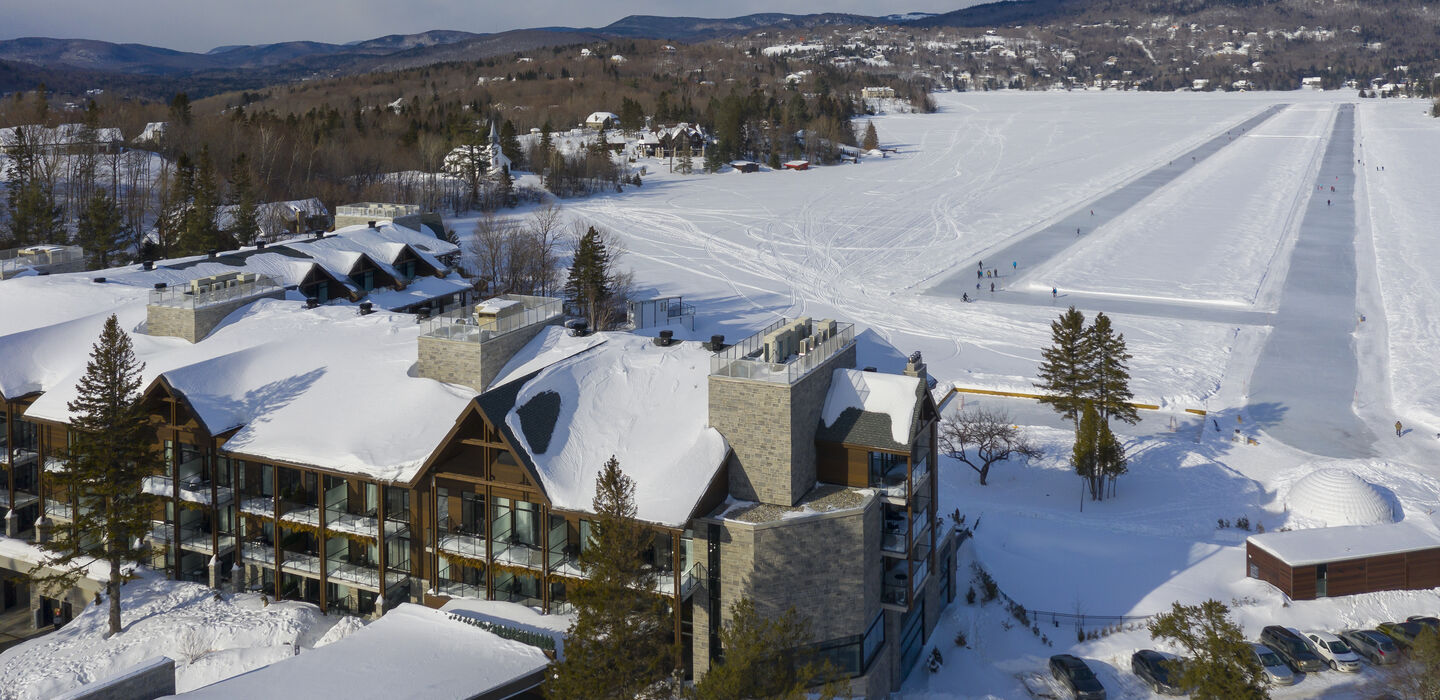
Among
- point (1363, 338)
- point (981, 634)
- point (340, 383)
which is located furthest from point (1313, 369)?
point (340, 383)

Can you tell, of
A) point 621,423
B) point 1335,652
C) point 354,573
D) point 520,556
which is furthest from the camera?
point 1335,652

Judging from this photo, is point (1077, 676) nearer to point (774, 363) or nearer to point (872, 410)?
point (872, 410)

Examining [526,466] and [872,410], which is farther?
[872,410]

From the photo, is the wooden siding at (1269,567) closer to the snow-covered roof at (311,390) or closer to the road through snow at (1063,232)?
the snow-covered roof at (311,390)

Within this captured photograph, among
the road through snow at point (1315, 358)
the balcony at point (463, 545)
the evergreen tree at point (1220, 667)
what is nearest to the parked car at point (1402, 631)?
the evergreen tree at point (1220, 667)

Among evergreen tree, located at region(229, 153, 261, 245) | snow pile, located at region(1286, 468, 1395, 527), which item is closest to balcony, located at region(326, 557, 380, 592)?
snow pile, located at region(1286, 468, 1395, 527)

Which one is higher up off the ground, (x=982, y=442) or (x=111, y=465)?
(x=111, y=465)

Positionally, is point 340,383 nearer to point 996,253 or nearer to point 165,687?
point 165,687

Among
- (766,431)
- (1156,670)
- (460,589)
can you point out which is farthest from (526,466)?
(1156,670)
